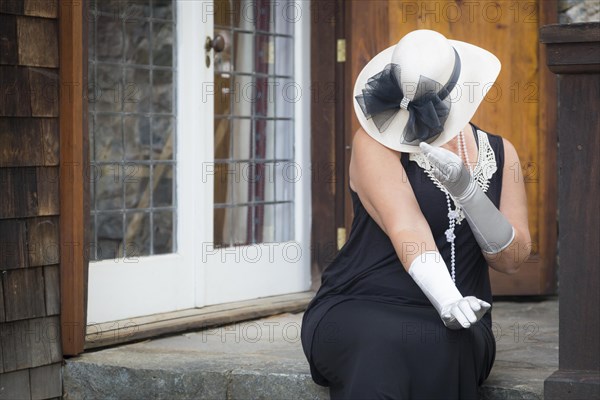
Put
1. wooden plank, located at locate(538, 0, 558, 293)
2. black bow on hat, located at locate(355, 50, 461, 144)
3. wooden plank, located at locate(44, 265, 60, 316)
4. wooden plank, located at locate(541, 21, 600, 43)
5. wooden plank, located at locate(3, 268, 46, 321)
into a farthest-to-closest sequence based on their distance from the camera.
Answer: wooden plank, located at locate(538, 0, 558, 293) → wooden plank, located at locate(44, 265, 60, 316) → wooden plank, located at locate(3, 268, 46, 321) → black bow on hat, located at locate(355, 50, 461, 144) → wooden plank, located at locate(541, 21, 600, 43)

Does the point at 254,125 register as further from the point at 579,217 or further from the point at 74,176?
the point at 579,217

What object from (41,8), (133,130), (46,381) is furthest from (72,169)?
(133,130)

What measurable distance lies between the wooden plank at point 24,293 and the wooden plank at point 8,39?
70 centimetres

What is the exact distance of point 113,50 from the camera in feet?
19.6

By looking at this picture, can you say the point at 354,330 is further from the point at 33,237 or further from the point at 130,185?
the point at 130,185

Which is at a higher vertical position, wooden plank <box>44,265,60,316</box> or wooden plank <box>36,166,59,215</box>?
wooden plank <box>36,166,59,215</box>

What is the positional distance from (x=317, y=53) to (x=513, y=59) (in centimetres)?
86

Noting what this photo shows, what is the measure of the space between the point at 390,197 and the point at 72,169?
4.10 feet

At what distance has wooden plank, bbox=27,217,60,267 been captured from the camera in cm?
357

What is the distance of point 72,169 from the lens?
143 inches

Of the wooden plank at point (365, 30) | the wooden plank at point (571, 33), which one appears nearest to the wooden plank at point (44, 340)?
the wooden plank at point (365, 30)

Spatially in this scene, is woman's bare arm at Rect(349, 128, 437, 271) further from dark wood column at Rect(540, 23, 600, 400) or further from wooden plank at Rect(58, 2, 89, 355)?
wooden plank at Rect(58, 2, 89, 355)

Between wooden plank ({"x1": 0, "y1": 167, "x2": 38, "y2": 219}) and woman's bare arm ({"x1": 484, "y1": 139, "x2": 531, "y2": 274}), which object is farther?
wooden plank ({"x1": 0, "y1": 167, "x2": 38, "y2": 219})

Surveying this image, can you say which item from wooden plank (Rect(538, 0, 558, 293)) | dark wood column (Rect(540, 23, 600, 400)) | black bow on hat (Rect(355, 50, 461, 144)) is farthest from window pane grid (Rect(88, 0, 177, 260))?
dark wood column (Rect(540, 23, 600, 400))
